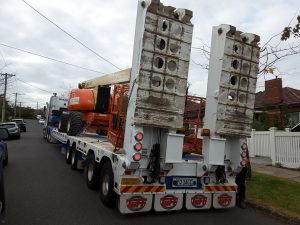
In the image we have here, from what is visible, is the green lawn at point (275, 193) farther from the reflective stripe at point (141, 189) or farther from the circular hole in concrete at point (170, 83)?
the circular hole in concrete at point (170, 83)

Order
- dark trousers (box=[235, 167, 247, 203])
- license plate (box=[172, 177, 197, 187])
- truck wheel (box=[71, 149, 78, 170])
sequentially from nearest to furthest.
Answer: license plate (box=[172, 177, 197, 187])
dark trousers (box=[235, 167, 247, 203])
truck wheel (box=[71, 149, 78, 170])

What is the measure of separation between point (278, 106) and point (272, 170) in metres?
9.92

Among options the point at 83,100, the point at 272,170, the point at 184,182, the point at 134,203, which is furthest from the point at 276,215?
the point at 83,100

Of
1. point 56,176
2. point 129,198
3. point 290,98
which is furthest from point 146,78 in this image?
point 290,98

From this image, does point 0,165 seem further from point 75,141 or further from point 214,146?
point 75,141

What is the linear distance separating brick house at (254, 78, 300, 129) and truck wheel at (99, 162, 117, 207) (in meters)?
15.1

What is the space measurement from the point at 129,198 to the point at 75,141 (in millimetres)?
5815

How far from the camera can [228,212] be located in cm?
799

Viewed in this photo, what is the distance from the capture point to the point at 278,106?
75.7 feet

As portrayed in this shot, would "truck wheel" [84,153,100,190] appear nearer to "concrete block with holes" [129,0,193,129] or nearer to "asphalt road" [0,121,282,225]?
"asphalt road" [0,121,282,225]

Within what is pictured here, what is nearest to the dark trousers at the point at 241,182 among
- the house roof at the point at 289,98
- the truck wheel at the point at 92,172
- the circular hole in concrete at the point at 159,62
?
the circular hole in concrete at the point at 159,62

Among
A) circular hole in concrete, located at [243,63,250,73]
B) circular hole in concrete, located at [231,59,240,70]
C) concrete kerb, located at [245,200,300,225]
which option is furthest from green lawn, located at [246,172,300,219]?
circular hole in concrete, located at [231,59,240,70]

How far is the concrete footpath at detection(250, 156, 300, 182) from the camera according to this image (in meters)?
12.6

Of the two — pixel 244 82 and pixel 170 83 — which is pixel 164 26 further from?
pixel 244 82
